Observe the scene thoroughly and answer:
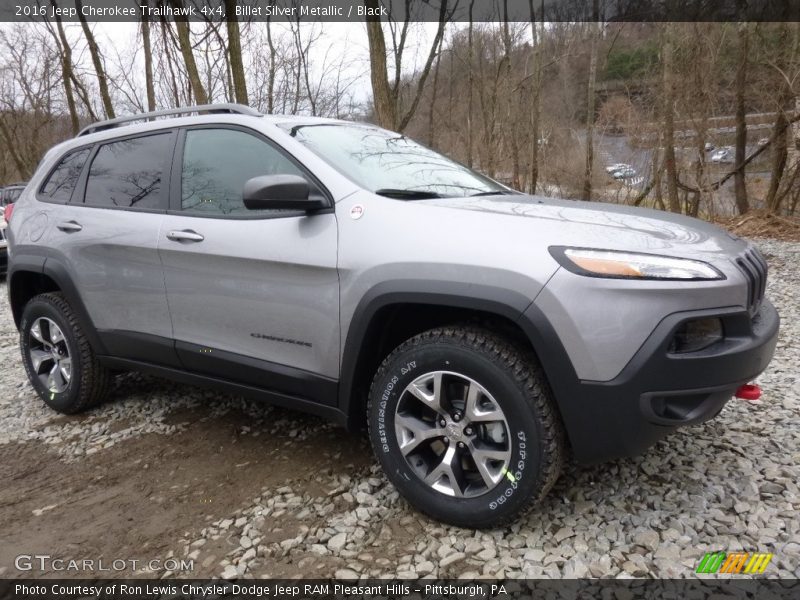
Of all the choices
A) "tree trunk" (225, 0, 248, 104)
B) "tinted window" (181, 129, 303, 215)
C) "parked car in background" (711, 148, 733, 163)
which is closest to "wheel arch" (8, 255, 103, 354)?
"tinted window" (181, 129, 303, 215)

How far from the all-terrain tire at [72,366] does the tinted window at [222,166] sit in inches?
52.1

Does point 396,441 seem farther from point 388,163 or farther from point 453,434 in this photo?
point 388,163

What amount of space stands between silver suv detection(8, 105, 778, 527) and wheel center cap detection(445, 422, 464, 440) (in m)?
0.01

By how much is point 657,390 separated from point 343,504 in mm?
1420

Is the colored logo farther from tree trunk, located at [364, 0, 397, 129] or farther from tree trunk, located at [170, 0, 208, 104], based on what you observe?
tree trunk, located at [170, 0, 208, 104]

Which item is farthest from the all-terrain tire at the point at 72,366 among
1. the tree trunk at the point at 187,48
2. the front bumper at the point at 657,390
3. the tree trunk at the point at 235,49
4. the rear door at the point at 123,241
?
the tree trunk at the point at 187,48

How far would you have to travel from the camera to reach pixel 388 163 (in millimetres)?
2861

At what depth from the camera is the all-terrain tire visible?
3.54 metres

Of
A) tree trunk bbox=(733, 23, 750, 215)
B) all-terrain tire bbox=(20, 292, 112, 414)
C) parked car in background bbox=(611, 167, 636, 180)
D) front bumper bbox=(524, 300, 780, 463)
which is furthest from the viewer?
parked car in background bbox=(611, 167, 636, 180)

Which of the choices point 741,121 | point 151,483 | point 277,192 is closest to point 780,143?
point 741,121

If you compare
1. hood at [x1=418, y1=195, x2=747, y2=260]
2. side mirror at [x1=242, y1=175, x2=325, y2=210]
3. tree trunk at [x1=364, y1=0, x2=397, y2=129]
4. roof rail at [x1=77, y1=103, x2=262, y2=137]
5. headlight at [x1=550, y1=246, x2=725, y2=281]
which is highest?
tree trunk at [x1=364, y1=0, x2=397, y2=129]

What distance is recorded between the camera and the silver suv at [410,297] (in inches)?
74.5

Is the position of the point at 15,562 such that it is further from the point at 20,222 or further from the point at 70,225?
the point at 20,222

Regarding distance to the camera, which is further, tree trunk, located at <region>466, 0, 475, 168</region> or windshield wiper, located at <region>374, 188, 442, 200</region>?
tree trunk, located at <region>466, 0, 475, 168</region>
